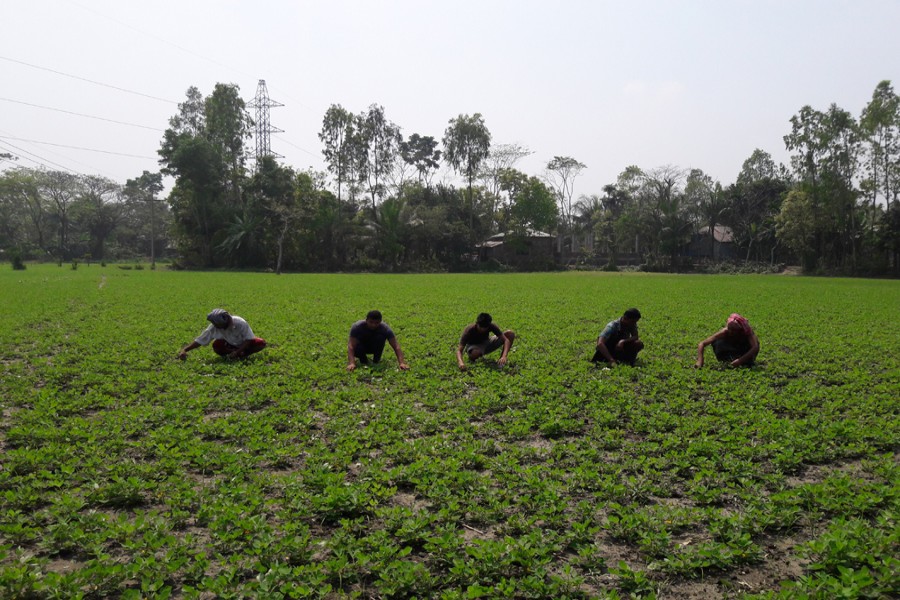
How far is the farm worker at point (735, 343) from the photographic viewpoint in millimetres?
9305

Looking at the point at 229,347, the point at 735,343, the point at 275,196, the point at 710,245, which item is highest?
the point at 275,196

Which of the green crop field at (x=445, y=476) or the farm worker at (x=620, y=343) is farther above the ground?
the farm worker at (x=620, y=343)

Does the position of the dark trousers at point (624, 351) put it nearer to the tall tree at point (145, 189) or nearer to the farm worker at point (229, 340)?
the farm worker at point (229, 340)

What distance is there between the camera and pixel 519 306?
65.5 ft

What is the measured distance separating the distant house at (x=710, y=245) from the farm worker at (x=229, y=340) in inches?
2429

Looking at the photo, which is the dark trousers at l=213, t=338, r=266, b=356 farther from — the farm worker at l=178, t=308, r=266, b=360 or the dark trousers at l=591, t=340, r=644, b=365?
the dark trousers at l=591, t=340, r=644, b=365

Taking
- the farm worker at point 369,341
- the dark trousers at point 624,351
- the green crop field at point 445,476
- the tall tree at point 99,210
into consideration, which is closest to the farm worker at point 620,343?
the dark trousers at point 624,351

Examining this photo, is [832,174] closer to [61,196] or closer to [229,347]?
[229,347]

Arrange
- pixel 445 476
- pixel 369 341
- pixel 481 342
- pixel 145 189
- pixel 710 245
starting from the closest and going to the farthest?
pixel 445 476
pixel 369 341
pixel 481 342
pixel 710 245
pixel 145 189

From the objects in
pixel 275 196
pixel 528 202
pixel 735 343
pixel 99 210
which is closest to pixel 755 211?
pixel 528 202

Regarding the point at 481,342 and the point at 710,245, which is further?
the point at 710,245

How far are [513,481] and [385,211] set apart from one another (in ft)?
168

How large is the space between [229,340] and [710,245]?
2553 inches

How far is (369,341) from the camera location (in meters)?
9.62
